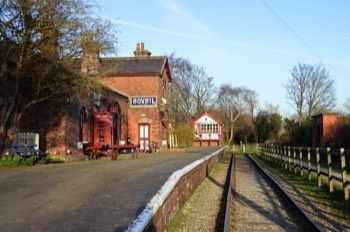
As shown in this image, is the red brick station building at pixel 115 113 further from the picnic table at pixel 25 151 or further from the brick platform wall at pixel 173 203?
the brick platform wall at pixel 173 203

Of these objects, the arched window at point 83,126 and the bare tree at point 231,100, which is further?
the bare tree at point 231,100

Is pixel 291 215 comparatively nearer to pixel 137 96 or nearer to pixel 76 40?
pixel 76 40

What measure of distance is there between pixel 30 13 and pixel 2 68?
6.64 ft

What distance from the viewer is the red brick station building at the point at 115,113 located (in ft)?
63.8

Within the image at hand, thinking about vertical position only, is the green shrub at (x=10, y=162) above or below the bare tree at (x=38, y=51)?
below

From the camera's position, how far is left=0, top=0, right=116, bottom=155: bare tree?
45.4ft

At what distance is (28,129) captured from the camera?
1941cm

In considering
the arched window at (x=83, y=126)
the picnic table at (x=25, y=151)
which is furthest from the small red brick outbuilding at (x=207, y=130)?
the picnic table at (x=25, y=151)

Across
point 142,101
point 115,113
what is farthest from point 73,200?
point 142,101

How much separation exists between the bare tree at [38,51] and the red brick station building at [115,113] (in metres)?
0.71

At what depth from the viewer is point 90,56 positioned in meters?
16.2

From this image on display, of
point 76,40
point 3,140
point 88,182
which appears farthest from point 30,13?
point 88,182

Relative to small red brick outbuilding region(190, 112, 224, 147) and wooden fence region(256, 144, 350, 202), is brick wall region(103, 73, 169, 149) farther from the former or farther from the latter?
small red brick outbuilding region(190, 112, 224, 147)

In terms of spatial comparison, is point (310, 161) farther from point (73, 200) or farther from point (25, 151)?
point (73, 200)
